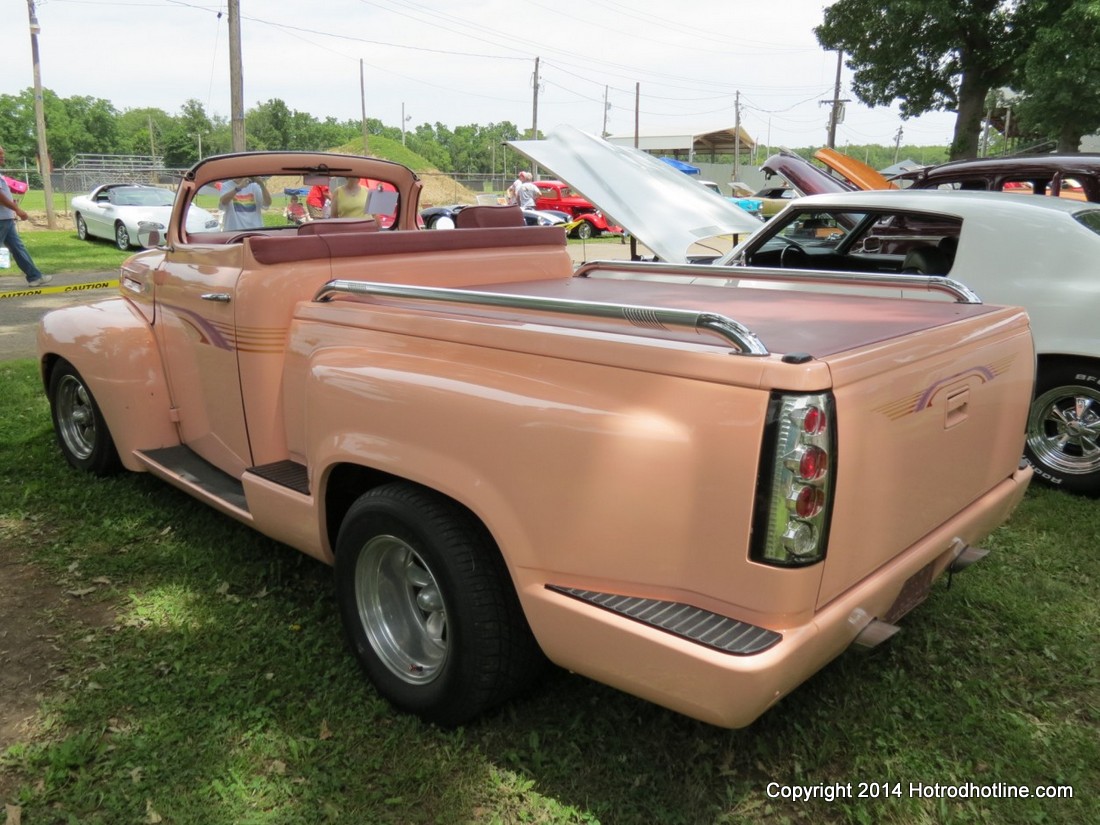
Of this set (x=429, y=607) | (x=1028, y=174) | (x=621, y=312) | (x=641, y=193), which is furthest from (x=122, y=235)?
(x=621, y=312)

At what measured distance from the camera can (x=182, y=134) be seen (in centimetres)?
8312

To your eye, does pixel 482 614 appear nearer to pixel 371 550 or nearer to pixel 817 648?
pixel 371 550

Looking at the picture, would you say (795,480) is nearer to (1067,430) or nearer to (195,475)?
(195,475)

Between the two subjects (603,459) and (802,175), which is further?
(802,175)

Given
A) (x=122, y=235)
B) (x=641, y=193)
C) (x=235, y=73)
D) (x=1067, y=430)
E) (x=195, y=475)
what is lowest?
(x=195, y=475)

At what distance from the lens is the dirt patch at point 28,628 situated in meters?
2.72

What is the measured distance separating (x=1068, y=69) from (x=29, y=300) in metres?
17.9

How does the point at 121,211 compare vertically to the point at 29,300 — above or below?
above

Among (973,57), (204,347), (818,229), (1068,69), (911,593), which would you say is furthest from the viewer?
(973,57)

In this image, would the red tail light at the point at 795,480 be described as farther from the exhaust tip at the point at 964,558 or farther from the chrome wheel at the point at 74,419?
the chrome wheel at the point at 74,419

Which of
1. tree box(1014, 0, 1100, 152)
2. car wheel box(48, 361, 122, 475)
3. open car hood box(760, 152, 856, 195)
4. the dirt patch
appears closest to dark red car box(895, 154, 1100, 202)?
open car hood box(760, 152, 856, 195)

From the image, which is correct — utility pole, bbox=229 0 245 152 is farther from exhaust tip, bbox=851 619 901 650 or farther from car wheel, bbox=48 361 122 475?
exhaust tip, bbox=851 619 901 650

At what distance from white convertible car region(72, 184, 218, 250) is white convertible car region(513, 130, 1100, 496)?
1439 cm

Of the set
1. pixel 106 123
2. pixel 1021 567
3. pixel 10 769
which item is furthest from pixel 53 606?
pixel 106 123
